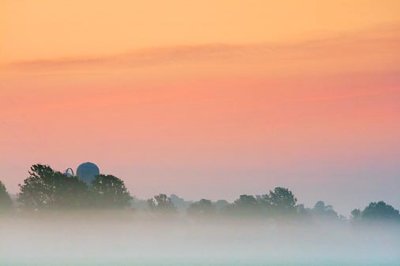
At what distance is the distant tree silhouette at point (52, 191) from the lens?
166 m

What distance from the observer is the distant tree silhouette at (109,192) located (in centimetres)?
16865

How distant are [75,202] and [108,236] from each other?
281 inches

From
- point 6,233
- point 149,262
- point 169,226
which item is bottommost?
point 149,262

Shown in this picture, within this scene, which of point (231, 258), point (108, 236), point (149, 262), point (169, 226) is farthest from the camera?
point (169, 226)

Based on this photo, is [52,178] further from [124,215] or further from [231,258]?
[231,258]

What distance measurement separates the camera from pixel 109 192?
556ft

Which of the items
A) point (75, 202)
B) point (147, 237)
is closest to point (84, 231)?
point (75, 202)

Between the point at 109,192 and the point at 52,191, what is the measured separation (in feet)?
19.9

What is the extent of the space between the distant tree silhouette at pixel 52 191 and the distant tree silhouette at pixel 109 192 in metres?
1.47

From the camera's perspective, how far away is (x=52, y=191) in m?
168

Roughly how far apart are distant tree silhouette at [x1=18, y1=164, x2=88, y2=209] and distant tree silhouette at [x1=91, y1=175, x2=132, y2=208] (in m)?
1.47

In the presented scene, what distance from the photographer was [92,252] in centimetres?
14988

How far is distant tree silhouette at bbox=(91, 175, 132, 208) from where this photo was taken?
16865cm

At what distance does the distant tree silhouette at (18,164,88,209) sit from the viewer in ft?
545
